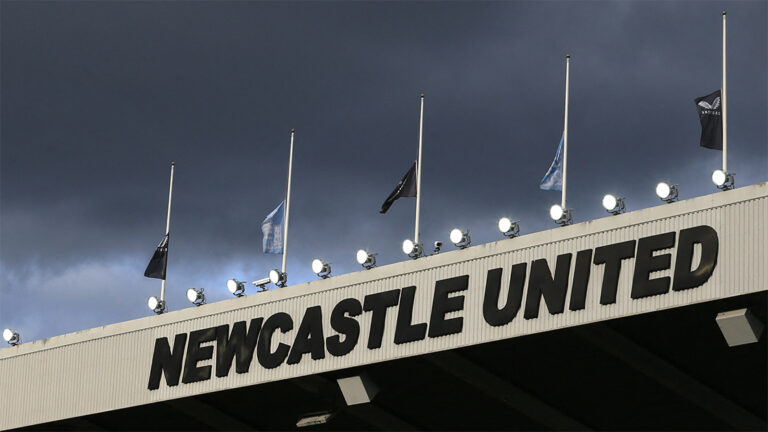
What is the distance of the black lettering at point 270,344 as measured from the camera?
44.9m

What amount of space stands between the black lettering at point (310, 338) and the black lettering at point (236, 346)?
5.17 ft

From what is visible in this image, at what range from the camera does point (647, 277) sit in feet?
126

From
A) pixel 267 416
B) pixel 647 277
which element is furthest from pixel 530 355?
pixel 267 416

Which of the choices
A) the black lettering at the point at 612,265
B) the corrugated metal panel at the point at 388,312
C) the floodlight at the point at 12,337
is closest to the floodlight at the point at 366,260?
the corrugated metal panel at the point at 388,312

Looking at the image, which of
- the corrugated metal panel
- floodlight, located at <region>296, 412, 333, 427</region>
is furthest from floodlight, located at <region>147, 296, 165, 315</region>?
floodlight, located at <region>296, 412, 333, 427</region>

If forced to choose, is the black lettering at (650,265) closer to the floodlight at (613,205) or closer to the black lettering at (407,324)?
the floodlight at (613,205)

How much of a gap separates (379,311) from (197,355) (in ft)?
23.1

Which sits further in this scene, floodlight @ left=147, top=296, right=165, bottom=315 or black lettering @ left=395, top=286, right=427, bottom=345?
floodlight @ left=147, top=296, right=165, bottom=315

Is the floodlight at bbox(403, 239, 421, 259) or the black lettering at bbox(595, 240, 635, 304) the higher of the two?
the floodlight at bbox(403, 239, 421, 259)

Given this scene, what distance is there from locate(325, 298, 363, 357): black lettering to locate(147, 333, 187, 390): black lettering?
5.90 m

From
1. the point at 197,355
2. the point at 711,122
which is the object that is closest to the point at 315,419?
the point at 197,355

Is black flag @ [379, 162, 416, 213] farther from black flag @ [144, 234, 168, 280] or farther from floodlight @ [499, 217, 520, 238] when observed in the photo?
black flag @ [144, 234, 168, 280]

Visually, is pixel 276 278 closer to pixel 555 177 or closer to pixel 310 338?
pixel 310 338

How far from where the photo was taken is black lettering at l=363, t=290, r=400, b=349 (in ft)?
141
